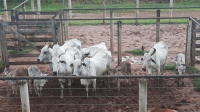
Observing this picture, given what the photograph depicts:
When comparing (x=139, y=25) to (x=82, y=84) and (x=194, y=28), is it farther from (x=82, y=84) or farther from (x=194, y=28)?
(x=82, y=84)

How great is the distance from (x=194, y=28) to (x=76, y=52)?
13.4 feet

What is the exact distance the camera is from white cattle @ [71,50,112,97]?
881cm

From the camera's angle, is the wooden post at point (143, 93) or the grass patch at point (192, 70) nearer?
the wooden post at point (143, 93)

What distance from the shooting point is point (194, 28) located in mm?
11000

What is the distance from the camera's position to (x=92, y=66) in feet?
29.5

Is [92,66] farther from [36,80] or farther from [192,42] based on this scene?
[192,42]

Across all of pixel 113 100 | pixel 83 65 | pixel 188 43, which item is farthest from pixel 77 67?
pixel 188 43

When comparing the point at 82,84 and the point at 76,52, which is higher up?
the point at 76,52

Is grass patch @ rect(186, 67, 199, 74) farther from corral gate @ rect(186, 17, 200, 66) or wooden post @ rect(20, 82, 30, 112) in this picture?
wooden post @ rect(20, 82, 30, 112)

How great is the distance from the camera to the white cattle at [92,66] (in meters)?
8.81

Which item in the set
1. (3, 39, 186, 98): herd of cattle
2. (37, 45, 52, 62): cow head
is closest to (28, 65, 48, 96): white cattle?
(3, 39, 186, 98): herd of cattle

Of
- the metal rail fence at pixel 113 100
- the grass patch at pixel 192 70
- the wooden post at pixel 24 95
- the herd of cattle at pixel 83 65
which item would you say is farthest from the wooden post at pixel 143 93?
the grass patch at pixel 192 70

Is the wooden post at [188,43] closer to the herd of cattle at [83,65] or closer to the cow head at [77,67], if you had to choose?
the herd of cattle at [83,65]

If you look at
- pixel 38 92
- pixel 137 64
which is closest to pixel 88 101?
pixel 38 92
